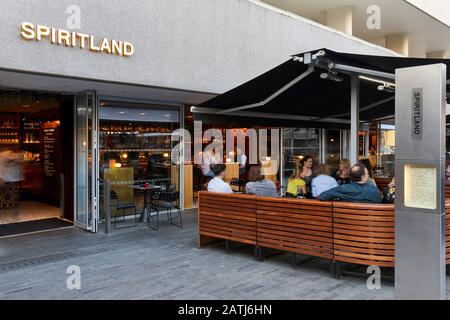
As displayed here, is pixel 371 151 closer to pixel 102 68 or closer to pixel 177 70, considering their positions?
pixel 177 70

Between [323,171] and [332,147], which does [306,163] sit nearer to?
[323,171]

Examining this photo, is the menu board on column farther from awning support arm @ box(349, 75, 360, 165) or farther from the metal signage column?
the metal signage column

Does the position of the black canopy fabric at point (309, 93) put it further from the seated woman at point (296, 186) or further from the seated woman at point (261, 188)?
the seated woman at point (261, 188)

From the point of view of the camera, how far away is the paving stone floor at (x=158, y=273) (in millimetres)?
4844

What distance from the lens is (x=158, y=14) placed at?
820 centimetres

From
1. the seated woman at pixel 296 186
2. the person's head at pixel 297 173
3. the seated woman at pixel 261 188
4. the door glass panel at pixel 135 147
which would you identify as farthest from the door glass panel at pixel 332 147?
the seated woman at pixel 261 188

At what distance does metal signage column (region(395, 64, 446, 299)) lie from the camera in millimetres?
3496

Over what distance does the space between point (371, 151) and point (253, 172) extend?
1251cm

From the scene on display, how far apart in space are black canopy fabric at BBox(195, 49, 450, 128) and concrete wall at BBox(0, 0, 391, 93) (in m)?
1.87

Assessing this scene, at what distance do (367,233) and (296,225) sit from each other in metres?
0.95

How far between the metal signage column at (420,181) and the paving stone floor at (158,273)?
1.14 metres

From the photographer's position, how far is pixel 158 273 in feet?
18.4

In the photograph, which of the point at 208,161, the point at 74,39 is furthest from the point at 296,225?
the point at 208,161

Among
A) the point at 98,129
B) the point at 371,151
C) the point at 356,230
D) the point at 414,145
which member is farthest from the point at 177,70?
the point at 371,151
